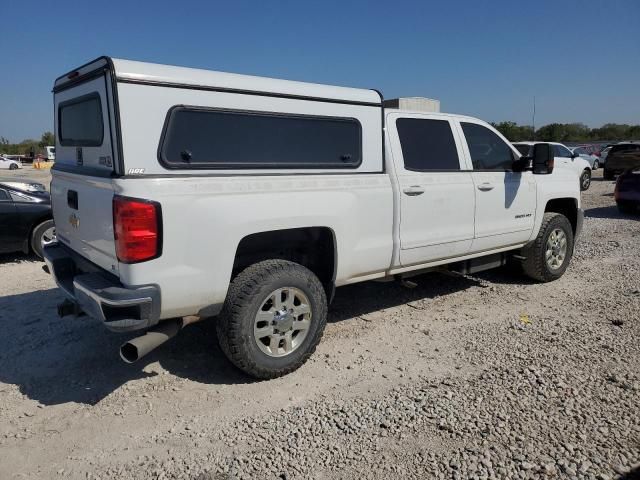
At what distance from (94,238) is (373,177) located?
220 centimetres

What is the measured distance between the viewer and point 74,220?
380 centimetres

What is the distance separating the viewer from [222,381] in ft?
12.3

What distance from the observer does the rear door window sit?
4523 millimetres

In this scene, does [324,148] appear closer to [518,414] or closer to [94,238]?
[94,238]

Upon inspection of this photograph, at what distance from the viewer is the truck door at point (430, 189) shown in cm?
443

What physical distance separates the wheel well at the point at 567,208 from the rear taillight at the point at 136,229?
5.06 m

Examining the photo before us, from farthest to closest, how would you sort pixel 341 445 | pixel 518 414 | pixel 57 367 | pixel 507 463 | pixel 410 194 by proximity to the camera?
pixel 410 194
pixel 57 367
pixel 518 414
pixel 341 445
pixel 507 463

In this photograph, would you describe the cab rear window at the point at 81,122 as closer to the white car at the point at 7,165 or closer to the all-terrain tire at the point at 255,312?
the all-terrain tire at the point at 255,312

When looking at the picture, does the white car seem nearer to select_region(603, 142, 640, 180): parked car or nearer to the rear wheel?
the rear wheel

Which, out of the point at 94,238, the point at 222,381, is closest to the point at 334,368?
the point at 222,381

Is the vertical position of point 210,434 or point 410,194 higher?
point 410,194

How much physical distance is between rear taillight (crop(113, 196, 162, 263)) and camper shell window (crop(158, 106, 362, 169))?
35cm

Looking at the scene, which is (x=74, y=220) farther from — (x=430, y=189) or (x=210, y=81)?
(x=430, y=189)

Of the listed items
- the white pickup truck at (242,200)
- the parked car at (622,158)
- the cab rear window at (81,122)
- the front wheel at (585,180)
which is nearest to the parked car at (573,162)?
the front wheel at (585,180)
